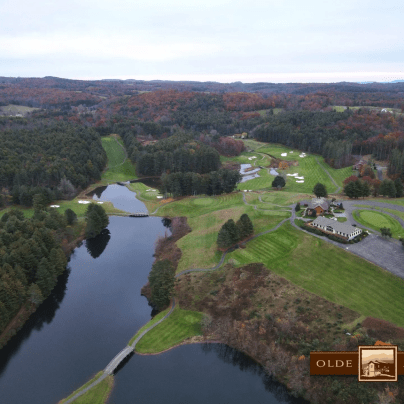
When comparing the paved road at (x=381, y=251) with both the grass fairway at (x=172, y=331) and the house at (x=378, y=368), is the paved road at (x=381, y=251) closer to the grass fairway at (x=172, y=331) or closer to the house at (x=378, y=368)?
the house at (x=378, y=368)

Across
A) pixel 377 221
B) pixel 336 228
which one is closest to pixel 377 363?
pixel 336 228

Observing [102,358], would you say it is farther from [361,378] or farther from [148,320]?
[361,378]

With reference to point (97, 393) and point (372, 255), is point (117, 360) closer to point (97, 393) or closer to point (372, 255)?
point (97, 393)

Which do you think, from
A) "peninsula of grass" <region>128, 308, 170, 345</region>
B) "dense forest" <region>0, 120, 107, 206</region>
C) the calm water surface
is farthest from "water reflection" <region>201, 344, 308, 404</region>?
"dense forest" <region>0, 120, 107, 206</region>

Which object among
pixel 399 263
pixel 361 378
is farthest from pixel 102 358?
pixel 399 263

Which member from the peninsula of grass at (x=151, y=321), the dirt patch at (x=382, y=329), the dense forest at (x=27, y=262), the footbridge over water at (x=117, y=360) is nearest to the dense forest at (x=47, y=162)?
the dense forest at (x=27, y=262)

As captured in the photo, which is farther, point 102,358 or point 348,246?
point 348,246

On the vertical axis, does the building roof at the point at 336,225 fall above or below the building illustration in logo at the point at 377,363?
above
